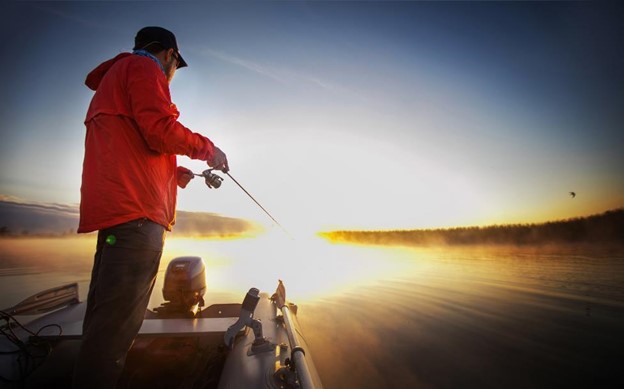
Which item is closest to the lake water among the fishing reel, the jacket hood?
the fishing reel

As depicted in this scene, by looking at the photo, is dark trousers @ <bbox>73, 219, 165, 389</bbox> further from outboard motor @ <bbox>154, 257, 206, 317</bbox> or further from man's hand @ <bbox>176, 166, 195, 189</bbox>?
outboard motor @ <bbox>154, 257, 206, 317</bbox>

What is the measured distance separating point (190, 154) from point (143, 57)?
582mm

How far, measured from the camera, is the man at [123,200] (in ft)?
4.46

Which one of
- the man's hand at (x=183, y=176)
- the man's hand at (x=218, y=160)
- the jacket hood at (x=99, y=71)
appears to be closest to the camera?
the jacket hood at (x=99, y=71)

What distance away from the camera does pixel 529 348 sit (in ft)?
15.5

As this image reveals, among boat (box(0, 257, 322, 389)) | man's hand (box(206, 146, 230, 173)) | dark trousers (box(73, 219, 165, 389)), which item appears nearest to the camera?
dark trousers (box(73, 219, 165, 389))

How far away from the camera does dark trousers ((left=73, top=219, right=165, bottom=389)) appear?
1338mm

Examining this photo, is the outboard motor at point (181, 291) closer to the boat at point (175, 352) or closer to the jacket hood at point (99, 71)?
the boat at point (175, 352)

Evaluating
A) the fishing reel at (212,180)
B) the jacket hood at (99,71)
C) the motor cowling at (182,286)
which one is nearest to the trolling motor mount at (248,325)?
the fishing reel at (212,180)

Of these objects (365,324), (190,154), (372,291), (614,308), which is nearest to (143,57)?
(190,154)

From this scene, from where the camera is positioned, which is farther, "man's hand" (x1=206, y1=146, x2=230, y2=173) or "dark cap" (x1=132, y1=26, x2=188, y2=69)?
"man's hand" (x1=206, y1=146, x2=230, y2=173)

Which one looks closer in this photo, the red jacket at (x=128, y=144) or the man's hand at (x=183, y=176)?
the red jacket at (x=128, y=144)

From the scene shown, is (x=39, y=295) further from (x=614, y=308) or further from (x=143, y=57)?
(x=614, y=308)

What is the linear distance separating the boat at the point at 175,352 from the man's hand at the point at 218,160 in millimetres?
1169
